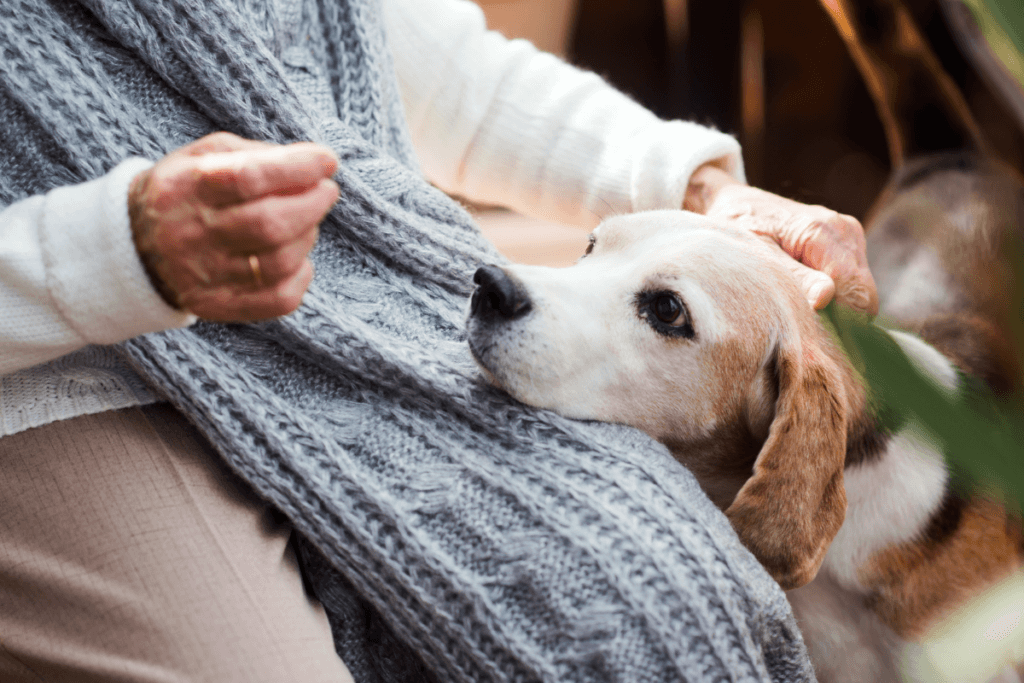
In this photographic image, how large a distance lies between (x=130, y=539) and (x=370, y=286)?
326 mm

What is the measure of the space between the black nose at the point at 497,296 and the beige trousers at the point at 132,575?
0.31m

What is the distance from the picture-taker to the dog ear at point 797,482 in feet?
2.42

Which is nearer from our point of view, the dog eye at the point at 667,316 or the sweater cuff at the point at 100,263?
the sweater cuff at the point at 100,263

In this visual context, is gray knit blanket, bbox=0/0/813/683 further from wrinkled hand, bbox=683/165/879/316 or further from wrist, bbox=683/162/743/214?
wrist, bbox=683/162/743/214

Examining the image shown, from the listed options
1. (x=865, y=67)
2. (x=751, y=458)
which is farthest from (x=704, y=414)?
(x=865, y=67)

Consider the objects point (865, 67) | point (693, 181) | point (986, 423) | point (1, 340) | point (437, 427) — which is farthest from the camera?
point (865, 67)

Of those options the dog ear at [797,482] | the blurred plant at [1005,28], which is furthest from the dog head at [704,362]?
the blurred plant at [1005,28]

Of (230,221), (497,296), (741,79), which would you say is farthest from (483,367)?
(741,79)

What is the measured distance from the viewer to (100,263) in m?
0.52

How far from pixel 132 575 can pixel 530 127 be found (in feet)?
2.64

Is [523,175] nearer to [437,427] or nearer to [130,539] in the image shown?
[437,427]

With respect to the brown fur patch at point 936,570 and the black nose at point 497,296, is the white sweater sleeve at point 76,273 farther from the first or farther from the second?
the brown fur patch at point 936,570

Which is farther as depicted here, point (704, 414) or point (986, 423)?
point (704, 414)

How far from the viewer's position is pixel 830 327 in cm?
86
